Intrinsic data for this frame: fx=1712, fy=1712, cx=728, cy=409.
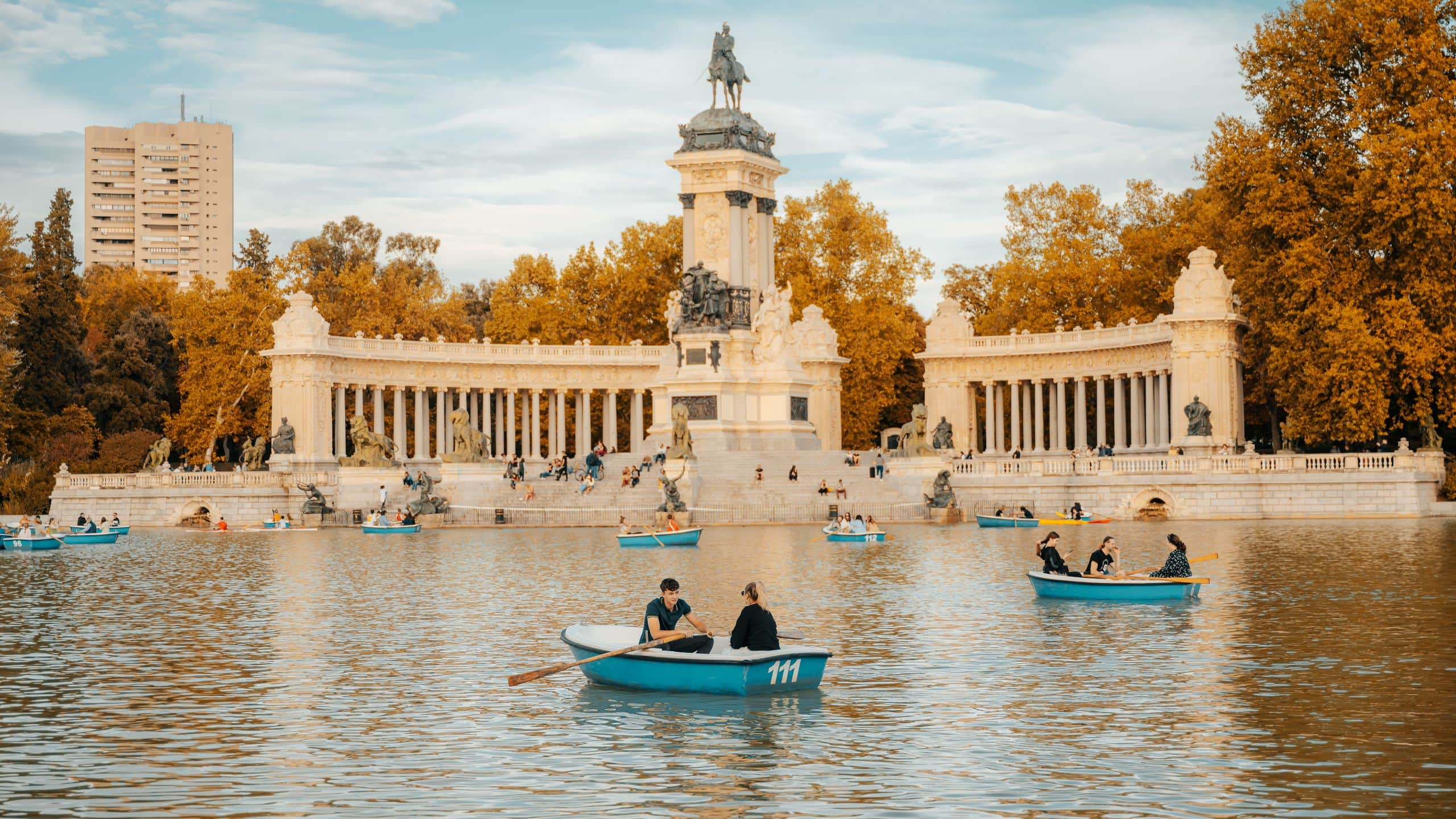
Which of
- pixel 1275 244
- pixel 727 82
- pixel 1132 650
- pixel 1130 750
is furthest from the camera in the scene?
pixel 727 82

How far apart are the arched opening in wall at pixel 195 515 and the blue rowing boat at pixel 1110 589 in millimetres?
42706

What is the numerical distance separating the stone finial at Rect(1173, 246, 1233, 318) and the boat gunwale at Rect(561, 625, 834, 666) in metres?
52.8

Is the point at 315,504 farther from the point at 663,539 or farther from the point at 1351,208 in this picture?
the point at 1351,208

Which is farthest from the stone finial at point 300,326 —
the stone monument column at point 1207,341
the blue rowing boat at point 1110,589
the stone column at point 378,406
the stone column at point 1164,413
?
the blue rowing boat at point 1110,589

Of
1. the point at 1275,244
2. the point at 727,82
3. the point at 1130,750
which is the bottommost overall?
the point at 1130,750

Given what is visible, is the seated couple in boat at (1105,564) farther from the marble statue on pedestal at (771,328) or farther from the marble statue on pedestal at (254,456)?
the marble statue on pedestal at (254,456)

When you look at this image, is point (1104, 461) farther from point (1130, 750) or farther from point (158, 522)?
point (1130, 750)

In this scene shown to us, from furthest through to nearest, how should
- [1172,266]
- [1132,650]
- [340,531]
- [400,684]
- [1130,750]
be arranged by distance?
[1172,266] → [340,531] → [1132,650] → [400,684] → [1130,750]

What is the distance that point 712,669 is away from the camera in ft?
61.7

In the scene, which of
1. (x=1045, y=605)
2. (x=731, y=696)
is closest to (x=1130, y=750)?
(x=731, y=696)

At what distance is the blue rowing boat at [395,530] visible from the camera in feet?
181

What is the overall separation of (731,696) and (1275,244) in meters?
49.2

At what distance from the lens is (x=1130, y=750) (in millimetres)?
15641

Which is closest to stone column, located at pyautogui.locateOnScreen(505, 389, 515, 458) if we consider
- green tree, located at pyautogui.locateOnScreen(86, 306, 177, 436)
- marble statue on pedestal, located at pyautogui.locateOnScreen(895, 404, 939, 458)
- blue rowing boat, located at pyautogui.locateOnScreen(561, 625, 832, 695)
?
green tree, located at pyautogui.locateOnScreen(86, 306, 177, 436)
